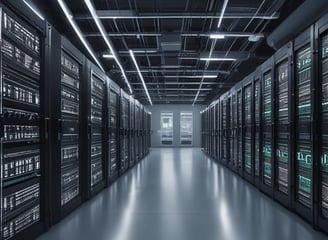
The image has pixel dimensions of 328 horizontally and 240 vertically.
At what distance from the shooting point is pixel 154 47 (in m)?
8.27

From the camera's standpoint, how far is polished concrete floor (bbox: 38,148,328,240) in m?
2.68

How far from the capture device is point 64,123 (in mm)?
3275

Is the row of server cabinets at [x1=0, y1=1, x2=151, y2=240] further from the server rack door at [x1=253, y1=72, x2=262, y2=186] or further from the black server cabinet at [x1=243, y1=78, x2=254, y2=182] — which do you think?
the black server cabinet at [x1=243, y1=78, x2=254, y2=182]

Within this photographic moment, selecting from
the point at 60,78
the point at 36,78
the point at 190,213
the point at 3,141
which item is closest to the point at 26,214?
the point at 3,141

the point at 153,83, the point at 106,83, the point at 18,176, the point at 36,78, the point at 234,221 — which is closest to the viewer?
the point at 18,176

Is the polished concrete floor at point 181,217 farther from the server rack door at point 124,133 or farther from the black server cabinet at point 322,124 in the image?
the server rack door at point 124,133

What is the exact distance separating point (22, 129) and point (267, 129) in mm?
3627

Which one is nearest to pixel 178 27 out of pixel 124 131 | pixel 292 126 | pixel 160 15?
pixel 160 15

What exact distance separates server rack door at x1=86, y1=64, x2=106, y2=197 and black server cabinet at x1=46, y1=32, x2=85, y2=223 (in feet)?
1.01

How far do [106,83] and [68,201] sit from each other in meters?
2.58

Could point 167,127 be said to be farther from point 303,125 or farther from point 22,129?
point 22,129

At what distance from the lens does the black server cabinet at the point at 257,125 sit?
16.4 ft

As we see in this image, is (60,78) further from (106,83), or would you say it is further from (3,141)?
(106,83)

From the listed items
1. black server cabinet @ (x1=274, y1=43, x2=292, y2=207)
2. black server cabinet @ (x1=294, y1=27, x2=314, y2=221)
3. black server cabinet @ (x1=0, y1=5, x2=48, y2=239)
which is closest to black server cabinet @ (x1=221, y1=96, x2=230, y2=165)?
black server cabinet @ (x1=274, y1=43, x2=292, y2=207)
